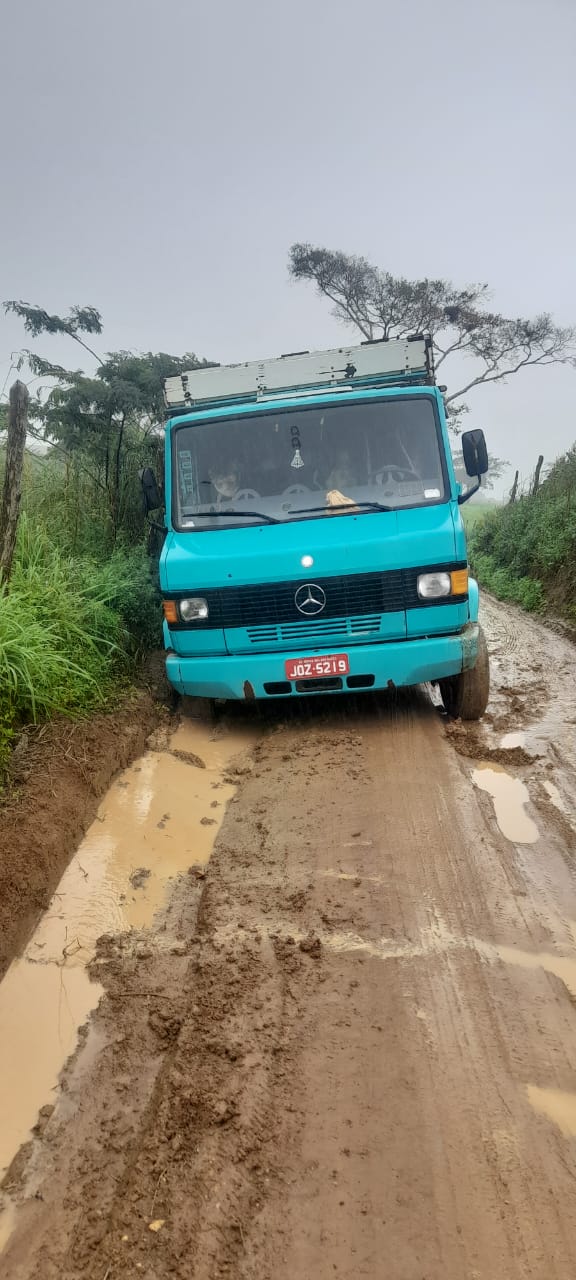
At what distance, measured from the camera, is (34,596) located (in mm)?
5402

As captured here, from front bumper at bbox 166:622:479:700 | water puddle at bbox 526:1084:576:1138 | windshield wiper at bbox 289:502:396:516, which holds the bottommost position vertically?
water puddle at bbox 526:1084:576:1138

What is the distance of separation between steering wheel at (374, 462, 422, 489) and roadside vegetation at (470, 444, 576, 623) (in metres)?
4.87

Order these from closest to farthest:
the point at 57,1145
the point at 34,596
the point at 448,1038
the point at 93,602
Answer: the point at 57,1145
the point at 448,1038
the point at 34,596
the point at 93,602

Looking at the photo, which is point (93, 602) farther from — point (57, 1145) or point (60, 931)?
point (57, 1145)

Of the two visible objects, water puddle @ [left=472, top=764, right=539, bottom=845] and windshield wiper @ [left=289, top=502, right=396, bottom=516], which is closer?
water puddle @ [left=472, top=764, right=539, bottom=845]

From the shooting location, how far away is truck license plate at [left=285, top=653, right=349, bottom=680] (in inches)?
185

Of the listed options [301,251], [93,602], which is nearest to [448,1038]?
[93,602]

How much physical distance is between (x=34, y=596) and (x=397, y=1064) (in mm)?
4185

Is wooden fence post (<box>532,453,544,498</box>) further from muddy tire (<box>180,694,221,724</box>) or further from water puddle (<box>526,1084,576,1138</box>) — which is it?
water puddle (<box>526,1084,576,1138</box>)

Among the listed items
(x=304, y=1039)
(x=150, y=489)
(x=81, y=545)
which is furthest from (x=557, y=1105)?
(x=81, y=545)

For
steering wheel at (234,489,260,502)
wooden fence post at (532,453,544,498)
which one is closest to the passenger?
steering wheel at (234,489,260,502)

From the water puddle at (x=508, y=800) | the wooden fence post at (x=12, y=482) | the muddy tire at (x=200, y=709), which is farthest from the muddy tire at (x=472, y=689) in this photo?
the wooden fence post at (x=12, y=482)

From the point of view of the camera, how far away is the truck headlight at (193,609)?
4793mm

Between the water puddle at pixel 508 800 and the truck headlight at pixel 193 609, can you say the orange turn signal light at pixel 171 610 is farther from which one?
the water puddle at pixel 508 800
